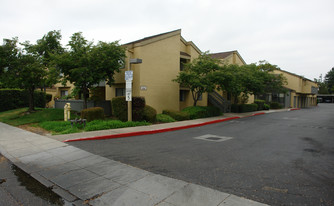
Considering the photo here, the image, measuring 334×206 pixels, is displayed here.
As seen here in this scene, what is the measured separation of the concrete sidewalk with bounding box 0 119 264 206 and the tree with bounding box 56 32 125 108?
7351 mm

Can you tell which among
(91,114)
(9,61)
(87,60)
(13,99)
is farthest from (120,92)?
(13,99)

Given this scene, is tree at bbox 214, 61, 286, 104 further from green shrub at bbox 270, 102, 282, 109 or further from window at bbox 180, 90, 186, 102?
green shrub at bbox 270, 102, 282, 109

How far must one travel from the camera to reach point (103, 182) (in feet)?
14.3

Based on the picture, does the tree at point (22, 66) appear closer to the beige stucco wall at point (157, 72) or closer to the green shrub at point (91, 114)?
the green shrub at point (91, 114)

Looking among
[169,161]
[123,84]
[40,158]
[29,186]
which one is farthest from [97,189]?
[123,84]

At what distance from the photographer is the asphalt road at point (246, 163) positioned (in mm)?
3828

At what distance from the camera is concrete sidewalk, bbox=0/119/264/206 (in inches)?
140

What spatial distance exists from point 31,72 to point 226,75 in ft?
47.2

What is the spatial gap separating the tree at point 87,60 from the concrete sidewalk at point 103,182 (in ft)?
24.1

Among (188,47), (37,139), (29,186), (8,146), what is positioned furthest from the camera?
(188,47)

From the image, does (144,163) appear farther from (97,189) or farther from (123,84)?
(123,84)

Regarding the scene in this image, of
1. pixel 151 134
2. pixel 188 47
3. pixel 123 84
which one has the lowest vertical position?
pixel 151 134

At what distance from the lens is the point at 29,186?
14.2ft

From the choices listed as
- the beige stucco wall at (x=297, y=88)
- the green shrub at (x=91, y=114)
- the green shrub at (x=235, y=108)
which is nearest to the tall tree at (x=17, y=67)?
the green shrub at (x=91, y=114)
